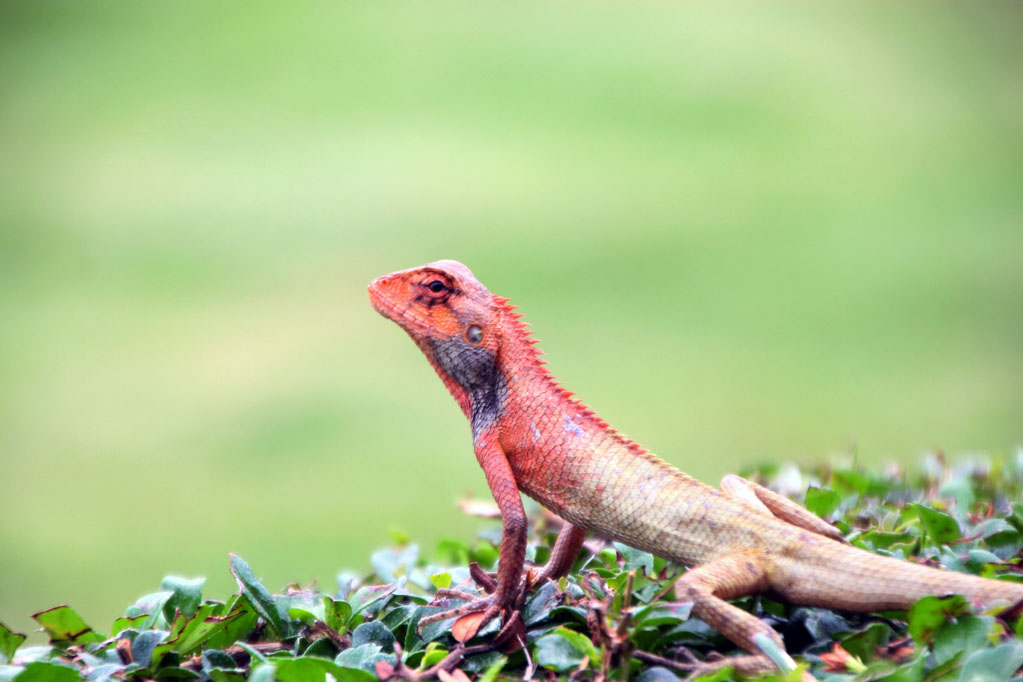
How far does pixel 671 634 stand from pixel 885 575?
0.53 m

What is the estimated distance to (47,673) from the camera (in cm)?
215

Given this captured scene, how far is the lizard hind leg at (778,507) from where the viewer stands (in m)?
2.62

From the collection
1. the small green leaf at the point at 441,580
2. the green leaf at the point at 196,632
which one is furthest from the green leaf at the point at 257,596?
the small green leaf at the point at 441,580

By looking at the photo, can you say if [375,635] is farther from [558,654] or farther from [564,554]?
[564,554]

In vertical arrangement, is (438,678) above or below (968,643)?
below

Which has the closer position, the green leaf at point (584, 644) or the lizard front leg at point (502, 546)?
the green leaf at point (584, 644)

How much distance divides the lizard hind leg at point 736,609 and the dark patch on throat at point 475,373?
83 cm

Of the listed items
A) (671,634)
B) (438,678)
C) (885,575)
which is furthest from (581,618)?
(885,575)

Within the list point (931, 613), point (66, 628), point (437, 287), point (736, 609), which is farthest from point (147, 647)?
point (931, 613)

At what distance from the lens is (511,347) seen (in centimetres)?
297

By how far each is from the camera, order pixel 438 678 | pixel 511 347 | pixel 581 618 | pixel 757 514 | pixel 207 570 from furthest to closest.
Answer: pixel 207 570
pixel 511 347
pixel 757 514
pixel 581 618
pixel 438 678

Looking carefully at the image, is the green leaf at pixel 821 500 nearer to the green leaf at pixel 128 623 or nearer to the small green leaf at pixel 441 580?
the small green leaf at pixel 441 580

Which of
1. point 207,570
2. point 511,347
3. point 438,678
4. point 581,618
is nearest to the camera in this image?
point 438,678

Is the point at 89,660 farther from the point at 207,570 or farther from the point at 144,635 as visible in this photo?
the point at 207,570
